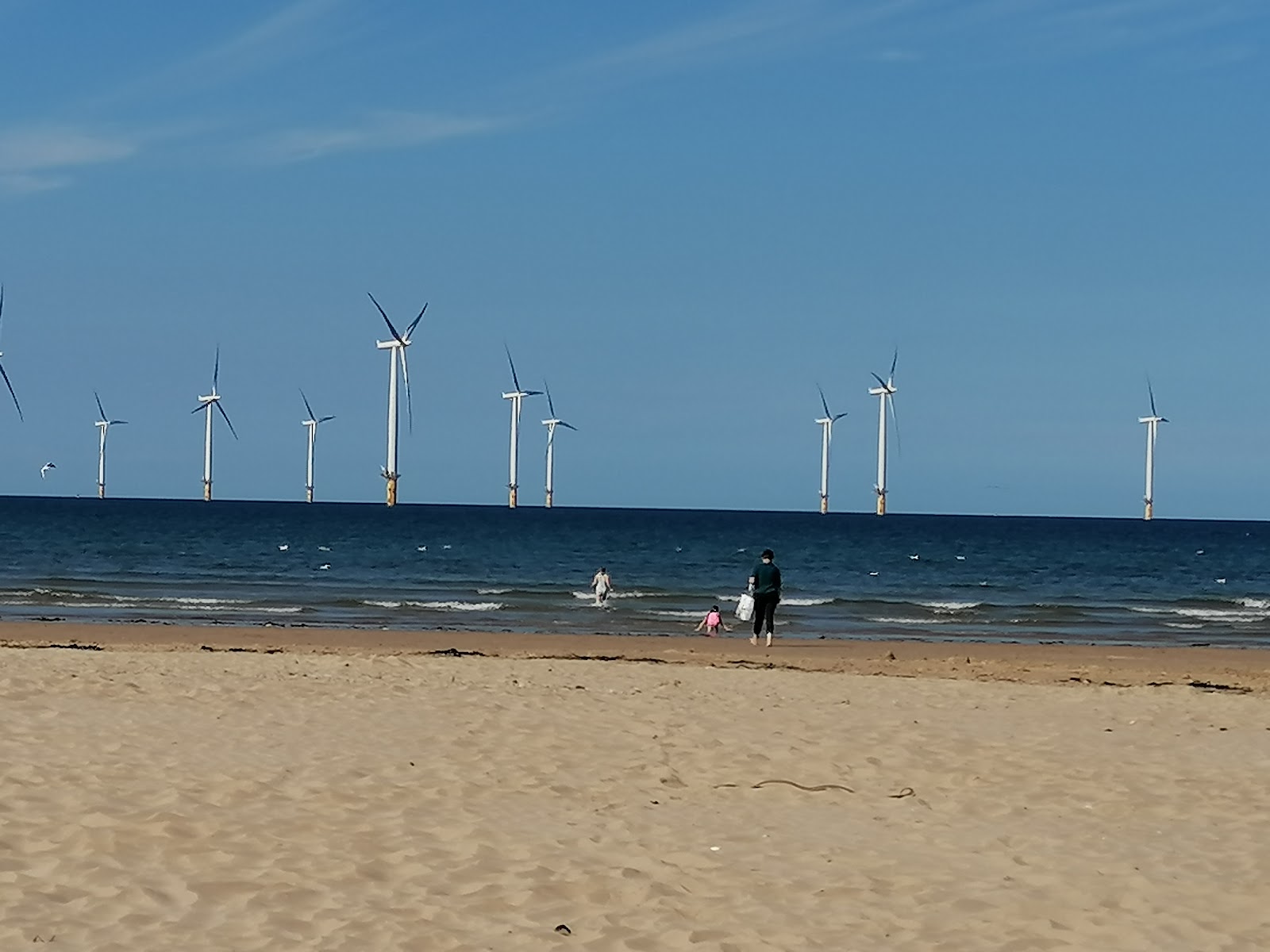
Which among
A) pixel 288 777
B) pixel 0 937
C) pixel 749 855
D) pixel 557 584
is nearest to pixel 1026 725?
pixel 749 855

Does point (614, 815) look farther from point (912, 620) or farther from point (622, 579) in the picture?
point (622, 579)

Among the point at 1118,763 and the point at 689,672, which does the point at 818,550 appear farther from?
the point at 1118,763

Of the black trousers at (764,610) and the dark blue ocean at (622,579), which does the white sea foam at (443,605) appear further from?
the black trousers at (764,610)

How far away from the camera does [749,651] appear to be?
30.2 meters

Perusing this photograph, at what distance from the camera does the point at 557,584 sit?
58219 millimetres

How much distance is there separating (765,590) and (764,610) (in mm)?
819

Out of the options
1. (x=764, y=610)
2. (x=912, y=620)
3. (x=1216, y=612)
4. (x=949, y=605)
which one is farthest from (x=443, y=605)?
(x=1216, y=612)

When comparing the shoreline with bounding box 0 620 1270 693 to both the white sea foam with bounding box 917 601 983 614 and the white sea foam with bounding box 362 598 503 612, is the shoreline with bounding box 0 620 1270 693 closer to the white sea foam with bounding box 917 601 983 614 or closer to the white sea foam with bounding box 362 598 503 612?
the white sea foam with bounding box 362 598 503 612

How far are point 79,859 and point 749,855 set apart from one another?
415 cm

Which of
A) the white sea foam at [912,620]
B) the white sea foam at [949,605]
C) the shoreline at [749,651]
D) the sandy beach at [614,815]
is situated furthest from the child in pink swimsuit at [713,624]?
the white sea foam at [949,605]

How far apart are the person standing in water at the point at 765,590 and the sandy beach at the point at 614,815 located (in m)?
8.01

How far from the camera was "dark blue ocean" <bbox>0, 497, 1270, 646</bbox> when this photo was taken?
41.5 meters

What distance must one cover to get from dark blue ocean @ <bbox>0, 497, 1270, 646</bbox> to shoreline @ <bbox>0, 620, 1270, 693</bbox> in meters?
2.98

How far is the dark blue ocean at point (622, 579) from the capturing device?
41500mm
